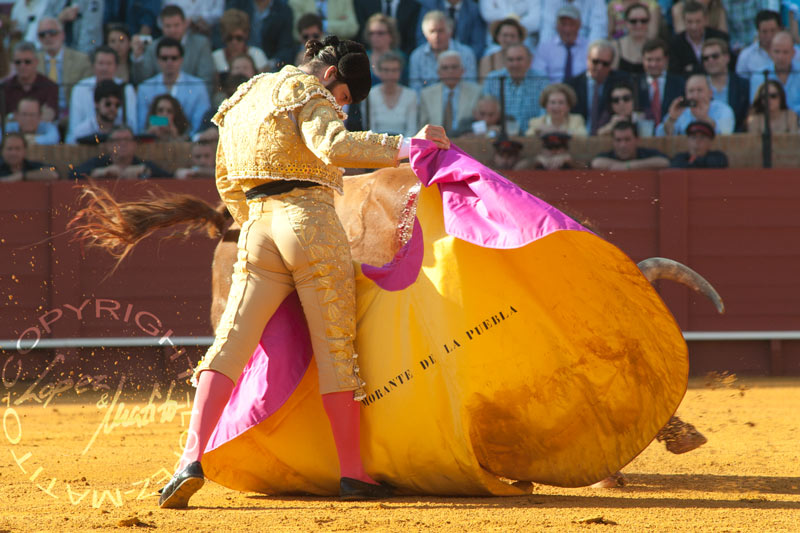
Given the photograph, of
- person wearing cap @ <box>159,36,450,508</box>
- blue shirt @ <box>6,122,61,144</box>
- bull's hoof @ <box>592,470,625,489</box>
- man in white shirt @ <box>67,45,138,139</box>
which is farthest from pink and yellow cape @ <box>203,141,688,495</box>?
blue shirt @ <box>6,122,61,144</box>

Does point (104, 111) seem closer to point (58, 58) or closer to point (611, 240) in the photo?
point (58, 58)

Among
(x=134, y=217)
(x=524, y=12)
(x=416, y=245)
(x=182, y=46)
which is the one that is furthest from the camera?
(x=524, y=12)

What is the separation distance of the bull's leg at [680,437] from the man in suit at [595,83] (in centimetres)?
345

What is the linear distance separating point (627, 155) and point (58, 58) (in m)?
3.72

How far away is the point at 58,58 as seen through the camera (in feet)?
22.4

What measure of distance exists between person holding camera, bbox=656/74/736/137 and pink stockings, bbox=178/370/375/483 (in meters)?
4.23

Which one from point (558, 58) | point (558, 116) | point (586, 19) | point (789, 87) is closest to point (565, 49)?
point (558, 58)

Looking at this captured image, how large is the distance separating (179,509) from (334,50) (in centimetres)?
127

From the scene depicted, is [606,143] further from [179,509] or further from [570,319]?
[179,509]

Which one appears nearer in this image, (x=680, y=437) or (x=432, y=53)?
(x=680, y=437)

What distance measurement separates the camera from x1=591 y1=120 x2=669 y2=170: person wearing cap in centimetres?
635

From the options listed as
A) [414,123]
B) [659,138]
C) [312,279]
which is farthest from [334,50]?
[659,138]

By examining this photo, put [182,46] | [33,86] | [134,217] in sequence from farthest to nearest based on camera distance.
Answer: [182,46] < [33,86] < [134,217]

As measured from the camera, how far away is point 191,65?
6.79 m
